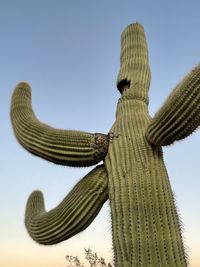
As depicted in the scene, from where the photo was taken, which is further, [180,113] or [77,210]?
[77,210]

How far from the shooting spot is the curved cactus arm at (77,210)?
3707mm

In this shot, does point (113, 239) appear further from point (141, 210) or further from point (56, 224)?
point (56, 224)

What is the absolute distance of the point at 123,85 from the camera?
179 inches

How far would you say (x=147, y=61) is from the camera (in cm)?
468

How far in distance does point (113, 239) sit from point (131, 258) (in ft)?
0.91

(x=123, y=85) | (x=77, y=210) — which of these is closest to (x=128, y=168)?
(x=77, y=210)

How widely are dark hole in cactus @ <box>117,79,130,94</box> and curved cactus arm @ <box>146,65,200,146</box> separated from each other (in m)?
0.95

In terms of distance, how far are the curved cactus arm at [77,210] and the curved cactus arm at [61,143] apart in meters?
0.18

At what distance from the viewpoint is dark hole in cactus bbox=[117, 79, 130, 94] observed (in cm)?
448

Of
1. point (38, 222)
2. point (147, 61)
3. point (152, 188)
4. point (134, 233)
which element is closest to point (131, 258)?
point (134, 233)

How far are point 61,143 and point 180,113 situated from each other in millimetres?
1144

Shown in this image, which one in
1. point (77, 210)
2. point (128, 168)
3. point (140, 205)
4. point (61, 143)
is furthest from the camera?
point (61, 143)

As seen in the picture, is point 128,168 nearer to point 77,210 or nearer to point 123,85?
point 77,210

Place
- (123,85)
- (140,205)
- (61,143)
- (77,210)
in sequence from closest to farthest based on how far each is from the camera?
(140,205), (77,210), (61,143), (123,85)
